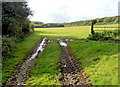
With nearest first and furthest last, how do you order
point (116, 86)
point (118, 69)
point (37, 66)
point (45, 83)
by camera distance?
point (116, 86) < point (45, 83) < point (118, 69) < point (37, 66)

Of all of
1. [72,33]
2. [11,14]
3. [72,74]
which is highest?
[11,14]

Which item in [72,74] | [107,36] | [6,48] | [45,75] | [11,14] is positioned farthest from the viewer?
[11,14]

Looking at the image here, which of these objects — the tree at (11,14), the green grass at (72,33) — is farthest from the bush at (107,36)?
the tree at (11,14)

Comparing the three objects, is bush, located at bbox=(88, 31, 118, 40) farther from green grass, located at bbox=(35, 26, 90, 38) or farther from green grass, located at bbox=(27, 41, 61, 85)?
green grass, located at bbox=(27, 41, 61, 85)

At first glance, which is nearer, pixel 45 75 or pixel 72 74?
pixel 45 75

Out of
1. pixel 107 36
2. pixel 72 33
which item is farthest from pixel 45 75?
pixel 72 33

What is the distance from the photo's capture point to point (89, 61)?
14.7 meters

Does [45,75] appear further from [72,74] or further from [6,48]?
[6,48]

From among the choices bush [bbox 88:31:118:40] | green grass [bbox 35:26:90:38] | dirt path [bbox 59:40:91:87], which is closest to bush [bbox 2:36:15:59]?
dirt path [bbox 59:40:91:87]

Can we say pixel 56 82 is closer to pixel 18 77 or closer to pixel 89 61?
pixel 18 77

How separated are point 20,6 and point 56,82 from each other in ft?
77.3

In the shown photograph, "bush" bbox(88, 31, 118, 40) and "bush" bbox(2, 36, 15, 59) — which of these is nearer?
"bush" bbox(2, 36, 15, 59)

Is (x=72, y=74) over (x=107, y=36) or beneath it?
beneath

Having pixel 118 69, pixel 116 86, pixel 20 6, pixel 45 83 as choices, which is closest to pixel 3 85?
pixel 45 83
